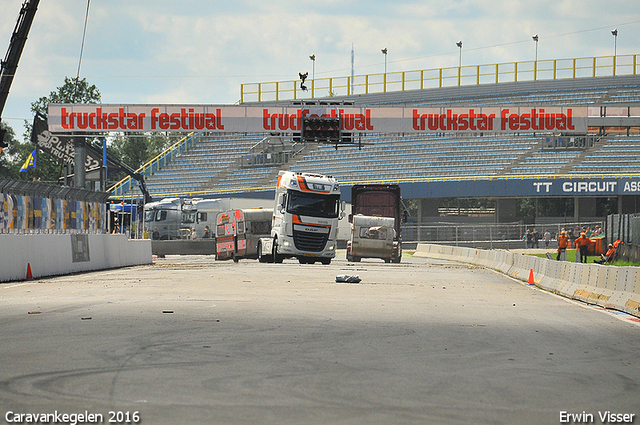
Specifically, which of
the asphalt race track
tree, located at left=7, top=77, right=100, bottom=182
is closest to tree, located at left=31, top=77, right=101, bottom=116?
tree, located at left=7, top=77, right=100, bottom=182

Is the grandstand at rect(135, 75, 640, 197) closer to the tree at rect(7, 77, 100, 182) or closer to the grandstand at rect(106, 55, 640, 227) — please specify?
the grandstand at rect(106, 55, 640, 227)

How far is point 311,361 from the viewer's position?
7.62 m

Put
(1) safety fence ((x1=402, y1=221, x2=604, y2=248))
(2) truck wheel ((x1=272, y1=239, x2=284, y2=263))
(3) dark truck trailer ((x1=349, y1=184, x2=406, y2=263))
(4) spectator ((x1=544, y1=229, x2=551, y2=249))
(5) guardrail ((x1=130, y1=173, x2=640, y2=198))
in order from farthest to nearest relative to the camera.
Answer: (5) guardrail ((x1=130, y1=173, x2=640, y2=198)) → (1) safety fence ((x1=402, y1=221, x2=604, y2=248)) → (4) spectator ((x1=544, y1=229, x2=551, y2=249)) → (3) dark truck trailer ((x1=349, y1=184, x2=406, y2=263)) → (2) truck wheel ((x1=272, y1=239, x2=284, y2=263))

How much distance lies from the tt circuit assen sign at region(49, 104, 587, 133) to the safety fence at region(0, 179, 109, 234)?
481 inches

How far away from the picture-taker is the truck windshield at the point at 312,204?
33.0 m

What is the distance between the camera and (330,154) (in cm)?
6806

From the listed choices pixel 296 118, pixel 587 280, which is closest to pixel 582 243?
pixel 296 118

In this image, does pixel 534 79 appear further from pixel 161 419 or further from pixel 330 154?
pixel 161 419

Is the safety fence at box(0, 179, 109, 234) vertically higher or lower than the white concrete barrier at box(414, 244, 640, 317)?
higher

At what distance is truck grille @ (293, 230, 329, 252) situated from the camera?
1316 inches

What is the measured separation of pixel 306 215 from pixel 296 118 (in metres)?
7.26

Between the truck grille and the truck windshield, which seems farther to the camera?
the truck grille

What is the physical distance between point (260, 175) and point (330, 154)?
6084mm

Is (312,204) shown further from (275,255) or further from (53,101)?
(53,101)
